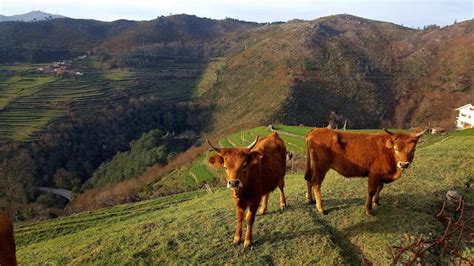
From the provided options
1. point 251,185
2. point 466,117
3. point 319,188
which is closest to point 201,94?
point 466,117

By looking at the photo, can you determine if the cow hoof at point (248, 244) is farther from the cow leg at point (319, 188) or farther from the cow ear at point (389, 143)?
the cow ear at point (389, 143)

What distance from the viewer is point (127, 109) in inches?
3536

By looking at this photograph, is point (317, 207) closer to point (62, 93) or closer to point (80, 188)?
point (80, 188)

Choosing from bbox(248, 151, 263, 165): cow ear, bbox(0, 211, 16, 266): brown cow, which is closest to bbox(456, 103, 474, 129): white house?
bbox(248, 151, 263, 165): cow ear

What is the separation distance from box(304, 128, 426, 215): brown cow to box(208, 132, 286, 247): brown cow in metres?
0.89

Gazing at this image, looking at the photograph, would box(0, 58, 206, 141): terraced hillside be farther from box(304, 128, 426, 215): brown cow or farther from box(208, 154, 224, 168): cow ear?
box(208, 154, 224, 168): cow ear

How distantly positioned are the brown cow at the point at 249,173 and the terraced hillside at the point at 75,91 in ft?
230

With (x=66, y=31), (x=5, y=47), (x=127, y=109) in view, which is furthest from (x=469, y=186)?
(x=66, y=31)

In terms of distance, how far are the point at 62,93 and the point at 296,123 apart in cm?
5184

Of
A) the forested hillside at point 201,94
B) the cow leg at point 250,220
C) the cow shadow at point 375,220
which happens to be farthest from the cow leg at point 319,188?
the forested hillside at point 201,94

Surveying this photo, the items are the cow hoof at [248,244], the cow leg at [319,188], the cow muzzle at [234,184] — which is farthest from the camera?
the cow leg at [319,188]

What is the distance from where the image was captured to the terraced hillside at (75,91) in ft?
250

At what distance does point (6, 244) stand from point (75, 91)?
93008 mm

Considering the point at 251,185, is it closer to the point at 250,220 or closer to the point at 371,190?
the point at 250,220
